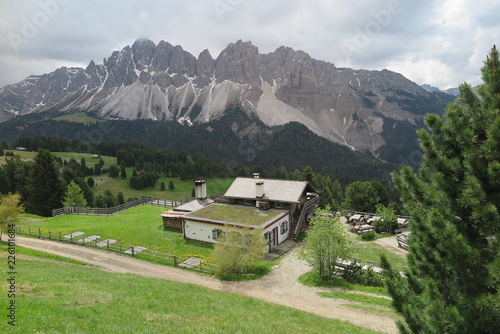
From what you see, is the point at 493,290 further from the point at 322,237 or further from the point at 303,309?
the point at 322,237

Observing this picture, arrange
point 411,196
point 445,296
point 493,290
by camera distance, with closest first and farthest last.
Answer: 1. point 493,290
2. point 445,296
3. point 411,196

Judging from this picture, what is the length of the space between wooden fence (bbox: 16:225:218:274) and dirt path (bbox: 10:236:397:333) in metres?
0.87

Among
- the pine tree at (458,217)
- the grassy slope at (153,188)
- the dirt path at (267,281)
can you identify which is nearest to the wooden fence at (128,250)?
the dirt path at (267,281)

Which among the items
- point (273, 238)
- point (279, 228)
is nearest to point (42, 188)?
point (273, 238)

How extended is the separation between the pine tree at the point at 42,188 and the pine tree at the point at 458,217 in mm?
67173

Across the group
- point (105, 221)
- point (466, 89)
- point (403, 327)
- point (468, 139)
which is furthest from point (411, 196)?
point (105, 221)

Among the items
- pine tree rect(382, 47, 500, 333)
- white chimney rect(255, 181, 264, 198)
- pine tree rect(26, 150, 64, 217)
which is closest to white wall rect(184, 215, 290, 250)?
white chimney rect(255, 181, 264, 198)

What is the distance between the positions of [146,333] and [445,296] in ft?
37.0

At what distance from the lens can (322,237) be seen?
26.6m

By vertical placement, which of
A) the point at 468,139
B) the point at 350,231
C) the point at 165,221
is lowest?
the point at 350,231

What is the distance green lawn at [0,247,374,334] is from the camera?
11867 mm

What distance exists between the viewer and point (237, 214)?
129 feet

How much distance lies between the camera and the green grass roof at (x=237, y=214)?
36572 mm

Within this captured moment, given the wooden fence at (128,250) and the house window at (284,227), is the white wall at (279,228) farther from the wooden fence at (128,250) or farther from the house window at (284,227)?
the wooden fence at (128,250)
